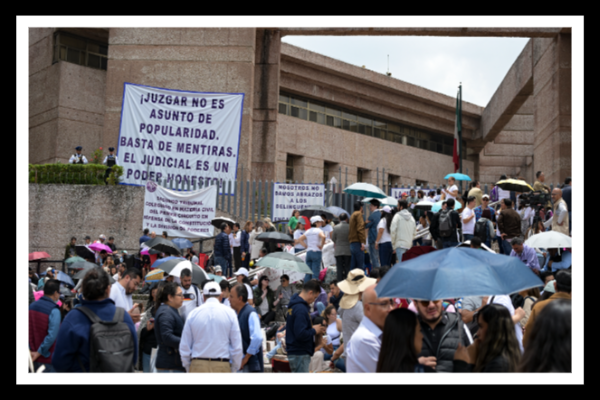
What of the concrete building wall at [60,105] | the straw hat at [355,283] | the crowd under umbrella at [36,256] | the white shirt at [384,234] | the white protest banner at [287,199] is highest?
the concrete building wall at [60,105]

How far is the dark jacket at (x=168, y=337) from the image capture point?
6290 mm

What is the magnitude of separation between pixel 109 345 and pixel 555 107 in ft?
62.6

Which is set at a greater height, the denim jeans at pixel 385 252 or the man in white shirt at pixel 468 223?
the man in white shirt at pixel 468 223

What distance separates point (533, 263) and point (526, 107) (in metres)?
28.2

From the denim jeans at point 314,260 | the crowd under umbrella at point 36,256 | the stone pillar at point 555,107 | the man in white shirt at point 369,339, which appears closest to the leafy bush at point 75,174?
the crowd under umbrella at point 36,256

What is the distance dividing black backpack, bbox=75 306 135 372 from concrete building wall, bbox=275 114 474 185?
75.9ft

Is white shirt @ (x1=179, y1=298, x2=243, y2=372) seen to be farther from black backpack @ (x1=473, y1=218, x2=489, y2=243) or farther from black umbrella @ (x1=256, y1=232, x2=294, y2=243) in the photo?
black umbrella @ (x1=256, y1=232, x2=294, y2=243)

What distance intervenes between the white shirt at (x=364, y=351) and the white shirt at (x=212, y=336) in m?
1.70

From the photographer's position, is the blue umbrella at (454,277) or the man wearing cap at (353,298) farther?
the man wearing cap at (353,298)

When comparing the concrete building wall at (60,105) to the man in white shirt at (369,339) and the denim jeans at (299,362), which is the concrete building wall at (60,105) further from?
the man in white shirt at (369,339)

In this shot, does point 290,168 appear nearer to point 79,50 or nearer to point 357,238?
point 79,50

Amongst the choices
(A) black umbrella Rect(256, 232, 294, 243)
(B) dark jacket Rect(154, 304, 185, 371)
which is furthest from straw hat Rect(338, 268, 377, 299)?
(A) black umbrella Rect(256, 232, 294, 243)

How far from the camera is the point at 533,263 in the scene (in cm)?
1079

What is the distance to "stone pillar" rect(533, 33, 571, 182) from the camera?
20.6 meters
